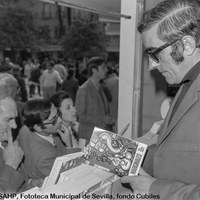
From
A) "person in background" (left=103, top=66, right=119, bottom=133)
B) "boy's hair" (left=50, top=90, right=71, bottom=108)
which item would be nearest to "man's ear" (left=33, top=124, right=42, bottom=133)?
"boy's hair" (left=50, top=90, right=71, bottom=108)

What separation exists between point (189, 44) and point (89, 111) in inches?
125

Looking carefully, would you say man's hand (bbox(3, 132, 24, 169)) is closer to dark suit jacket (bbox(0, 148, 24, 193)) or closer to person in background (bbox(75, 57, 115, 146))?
dark suit jacket (bbox(0, 148, 24, 193))

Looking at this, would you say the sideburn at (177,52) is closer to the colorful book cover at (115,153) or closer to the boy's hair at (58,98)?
the colorful book cover at (115,153)

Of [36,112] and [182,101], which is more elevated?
[182,101]

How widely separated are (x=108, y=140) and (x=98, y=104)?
296 cm

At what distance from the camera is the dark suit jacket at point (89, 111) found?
4426 mm

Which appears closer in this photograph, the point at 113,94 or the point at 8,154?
the point at 8,154

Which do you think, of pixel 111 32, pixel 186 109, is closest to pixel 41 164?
pixel 186 109

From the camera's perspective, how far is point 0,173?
6.78 ft

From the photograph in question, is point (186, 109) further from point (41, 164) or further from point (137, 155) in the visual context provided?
point (41, 164)

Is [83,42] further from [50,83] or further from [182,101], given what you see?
[182,101]

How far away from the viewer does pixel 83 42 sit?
832 inches

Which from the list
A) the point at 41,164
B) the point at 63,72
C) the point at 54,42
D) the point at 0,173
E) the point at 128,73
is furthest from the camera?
the point at 54,42

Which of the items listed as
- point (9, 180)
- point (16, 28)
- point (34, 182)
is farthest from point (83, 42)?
point (9, 180)
